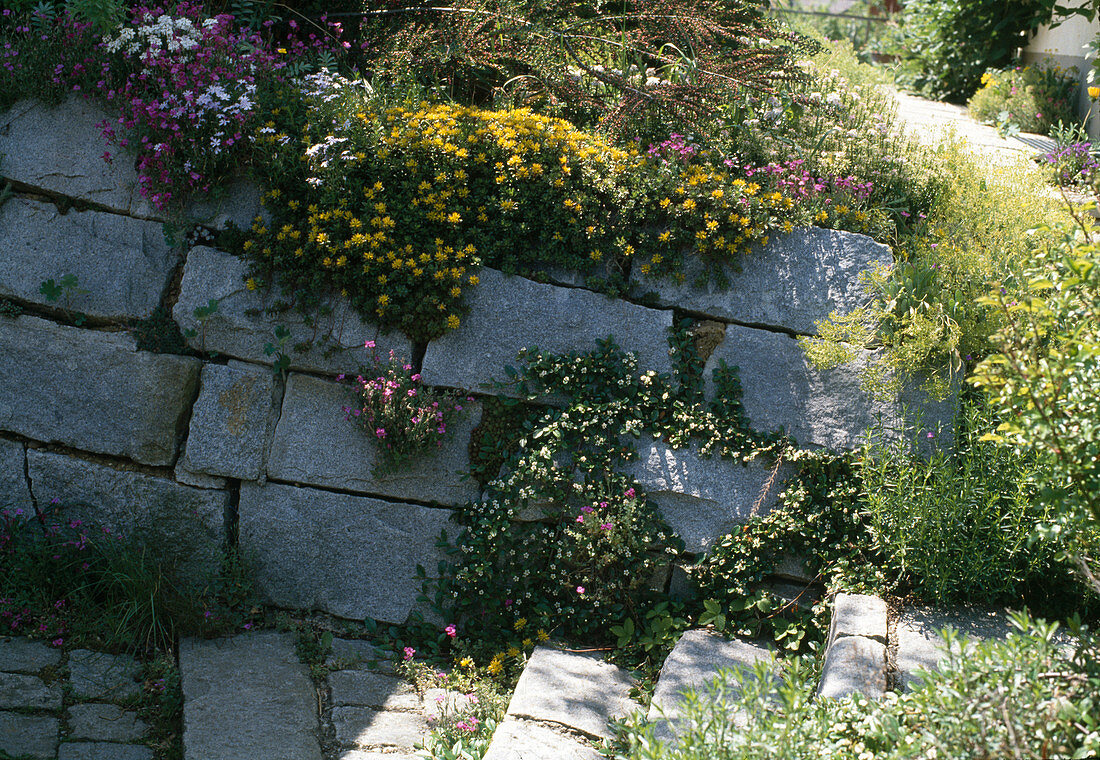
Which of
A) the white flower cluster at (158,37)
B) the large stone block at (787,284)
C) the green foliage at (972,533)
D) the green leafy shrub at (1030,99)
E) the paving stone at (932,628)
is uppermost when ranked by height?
the green leafy shrub at (1030,99)

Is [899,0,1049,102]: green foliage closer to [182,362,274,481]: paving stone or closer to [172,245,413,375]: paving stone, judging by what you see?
[172,245,413,375]: paving stone

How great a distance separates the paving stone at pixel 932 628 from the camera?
3043 millimetres

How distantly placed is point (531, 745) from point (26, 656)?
2.14 metres

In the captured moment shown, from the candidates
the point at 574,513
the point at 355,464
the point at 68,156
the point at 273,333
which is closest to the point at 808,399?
the point at 574,513

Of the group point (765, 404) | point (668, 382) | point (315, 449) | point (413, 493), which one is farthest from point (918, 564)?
point (315, 449)

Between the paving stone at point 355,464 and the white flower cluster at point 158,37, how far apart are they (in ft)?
6.83

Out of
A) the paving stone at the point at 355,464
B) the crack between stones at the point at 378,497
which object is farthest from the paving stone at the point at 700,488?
the crack between stones at the point at 378,497

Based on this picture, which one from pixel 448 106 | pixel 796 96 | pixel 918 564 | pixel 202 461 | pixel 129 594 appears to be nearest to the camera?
pixel 918 564

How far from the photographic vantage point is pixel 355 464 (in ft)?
13.0

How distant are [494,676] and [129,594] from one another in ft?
5.32

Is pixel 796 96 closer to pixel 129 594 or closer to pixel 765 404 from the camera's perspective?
pixel 765 404

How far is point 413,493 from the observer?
155 inches

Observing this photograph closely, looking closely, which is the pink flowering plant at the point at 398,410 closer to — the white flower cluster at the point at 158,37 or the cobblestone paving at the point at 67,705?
the cobblestone paving at the point at 67,705

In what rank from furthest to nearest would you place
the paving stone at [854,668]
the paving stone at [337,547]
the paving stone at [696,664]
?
the paving stone at [337,547] < the paving stone at [696,664] < the paving stone at [854,668]
